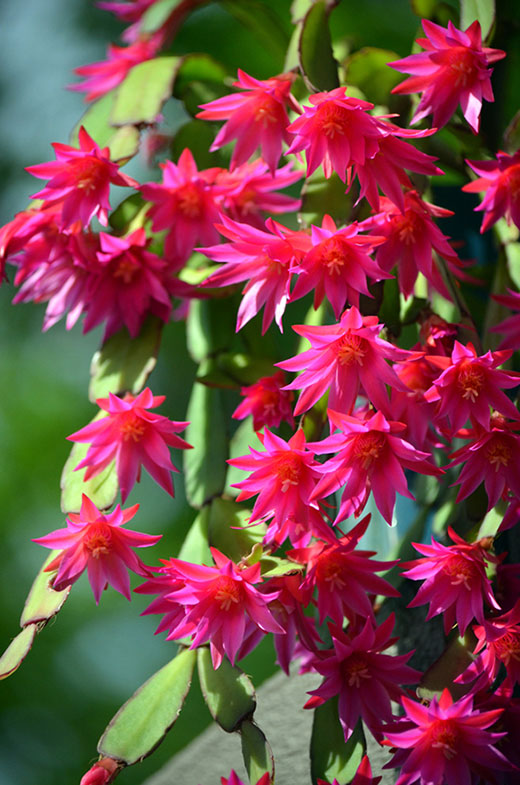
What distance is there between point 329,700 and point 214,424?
0.24 m

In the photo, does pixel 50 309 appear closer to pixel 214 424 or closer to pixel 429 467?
pixel 214 424

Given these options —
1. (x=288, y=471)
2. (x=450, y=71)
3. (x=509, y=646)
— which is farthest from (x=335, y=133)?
(x=509, y=646)

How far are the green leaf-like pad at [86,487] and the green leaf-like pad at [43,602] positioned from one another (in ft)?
0.14

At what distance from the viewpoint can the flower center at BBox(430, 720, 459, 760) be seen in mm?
481

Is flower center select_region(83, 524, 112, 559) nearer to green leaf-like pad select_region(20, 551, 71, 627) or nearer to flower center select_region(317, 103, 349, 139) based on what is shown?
green leaf-like pad select_region(20, 551, 71, 627)

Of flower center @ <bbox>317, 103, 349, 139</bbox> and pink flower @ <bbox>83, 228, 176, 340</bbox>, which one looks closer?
flower center @ <bbox>317, 103, 349, 139</bbox>

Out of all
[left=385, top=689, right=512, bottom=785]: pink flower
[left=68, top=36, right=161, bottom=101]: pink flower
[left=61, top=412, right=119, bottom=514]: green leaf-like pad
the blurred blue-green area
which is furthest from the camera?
the blurred blue-green area

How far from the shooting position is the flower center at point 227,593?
498 millimetres

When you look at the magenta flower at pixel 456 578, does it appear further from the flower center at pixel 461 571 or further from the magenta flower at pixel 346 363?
the magenta flower at pixel 346 363

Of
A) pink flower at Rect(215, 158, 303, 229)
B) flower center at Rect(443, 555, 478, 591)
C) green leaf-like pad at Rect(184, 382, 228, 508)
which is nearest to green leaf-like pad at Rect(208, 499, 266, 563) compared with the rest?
green leaf-like pad at Rect(184, 382, 228, 508)

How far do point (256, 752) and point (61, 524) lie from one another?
87 centimetres

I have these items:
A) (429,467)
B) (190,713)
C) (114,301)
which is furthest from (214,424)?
(190,713)

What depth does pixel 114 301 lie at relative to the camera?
0.65 m

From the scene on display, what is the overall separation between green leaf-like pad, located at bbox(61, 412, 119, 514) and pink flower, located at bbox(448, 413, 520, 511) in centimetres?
24
